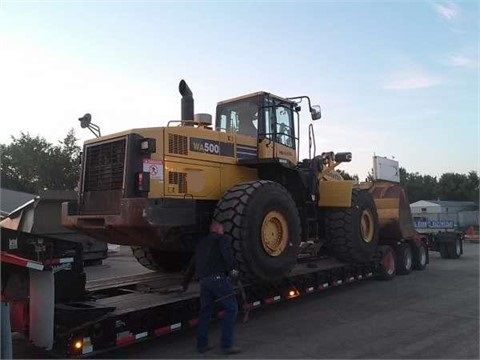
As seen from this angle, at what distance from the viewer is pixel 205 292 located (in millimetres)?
6703

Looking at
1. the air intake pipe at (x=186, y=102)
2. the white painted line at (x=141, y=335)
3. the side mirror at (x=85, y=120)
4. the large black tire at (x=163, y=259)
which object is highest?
the air intake pipe at (x=186, y=102)

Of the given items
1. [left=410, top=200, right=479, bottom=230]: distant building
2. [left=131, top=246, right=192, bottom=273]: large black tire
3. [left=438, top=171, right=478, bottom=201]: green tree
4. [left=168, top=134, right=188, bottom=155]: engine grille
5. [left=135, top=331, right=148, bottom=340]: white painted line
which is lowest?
[left=135, top=331, right=148, bottom=340]: white painted line

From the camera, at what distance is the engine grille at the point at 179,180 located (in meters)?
7.41

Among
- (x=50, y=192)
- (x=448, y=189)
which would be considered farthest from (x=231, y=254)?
(x=448, y=189)

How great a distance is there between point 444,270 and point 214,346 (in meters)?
10.1

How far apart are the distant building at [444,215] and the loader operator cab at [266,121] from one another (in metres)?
11.4

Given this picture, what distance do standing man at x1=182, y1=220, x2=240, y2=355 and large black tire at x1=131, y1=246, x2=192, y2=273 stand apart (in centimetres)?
285

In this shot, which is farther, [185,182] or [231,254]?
[185,182]

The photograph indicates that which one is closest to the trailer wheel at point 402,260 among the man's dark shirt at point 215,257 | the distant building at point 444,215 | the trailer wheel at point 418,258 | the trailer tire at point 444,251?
the trailer wheel at point 418,258

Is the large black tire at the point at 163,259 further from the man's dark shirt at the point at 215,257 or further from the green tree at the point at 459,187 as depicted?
the green tree at the point at 459,187

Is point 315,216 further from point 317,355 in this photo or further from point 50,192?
point 50,192

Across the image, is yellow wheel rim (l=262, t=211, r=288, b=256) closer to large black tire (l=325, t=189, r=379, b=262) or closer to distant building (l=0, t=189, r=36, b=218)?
large black tire (l=325, t=189, r=379, b=262)

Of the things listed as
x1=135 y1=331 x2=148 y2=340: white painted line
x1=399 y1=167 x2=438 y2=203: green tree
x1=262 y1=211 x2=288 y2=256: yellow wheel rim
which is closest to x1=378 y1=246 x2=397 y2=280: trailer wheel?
x1=262 y1=211 x2=288 y2=256: yellow wheel rim

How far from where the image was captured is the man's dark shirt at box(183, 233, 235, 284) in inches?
264
